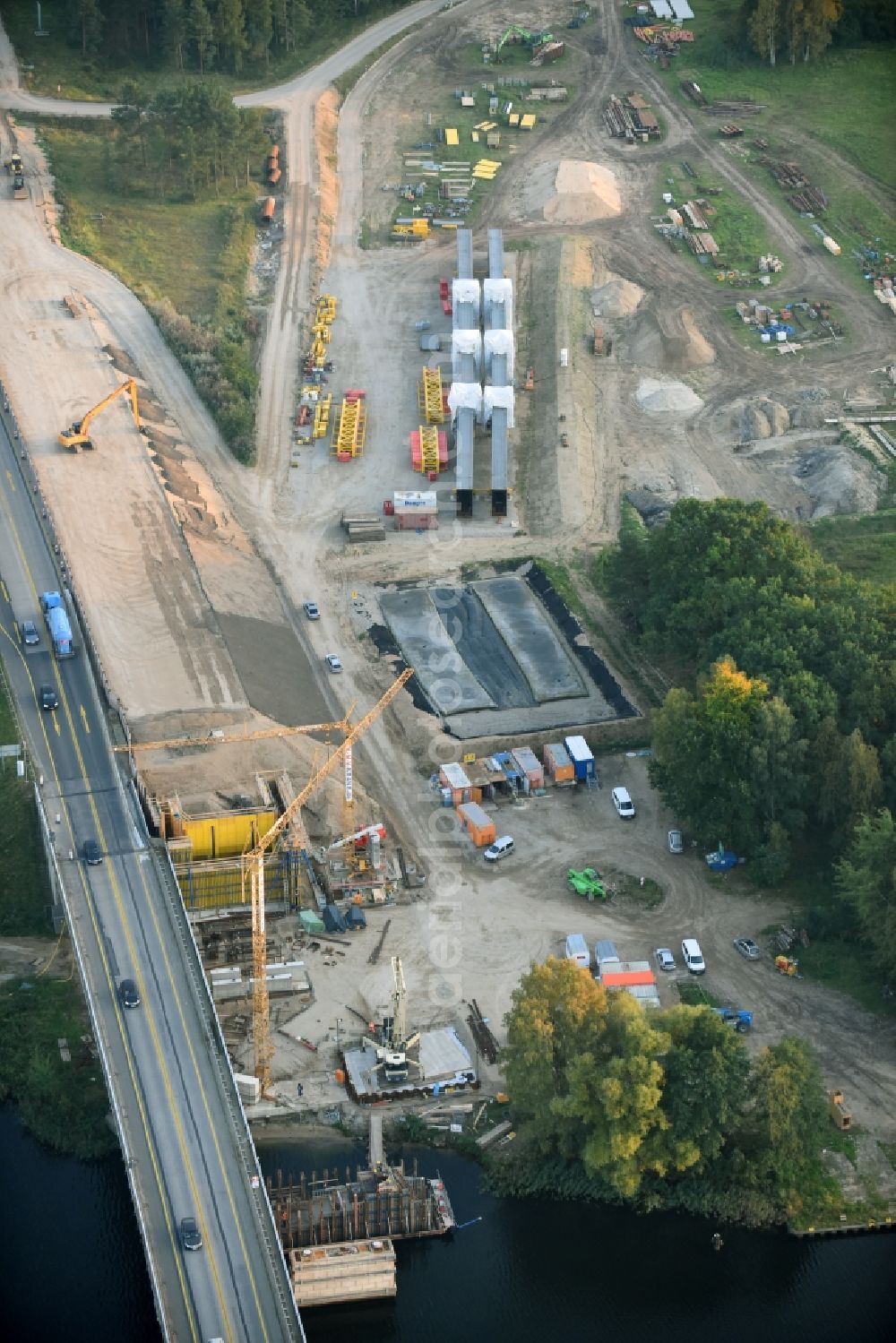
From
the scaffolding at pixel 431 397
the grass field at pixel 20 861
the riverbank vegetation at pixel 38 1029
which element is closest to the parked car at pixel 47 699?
the grass field at pixel 20 861

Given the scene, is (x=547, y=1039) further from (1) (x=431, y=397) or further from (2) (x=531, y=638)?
(1) (x=431, y=397)

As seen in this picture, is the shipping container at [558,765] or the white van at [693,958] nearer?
the white van at [693,958]

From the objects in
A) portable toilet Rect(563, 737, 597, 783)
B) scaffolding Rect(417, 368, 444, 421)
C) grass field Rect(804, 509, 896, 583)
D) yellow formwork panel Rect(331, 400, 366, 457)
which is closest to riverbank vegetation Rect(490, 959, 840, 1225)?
portable toilet Rect(563, 737, 597, 783)

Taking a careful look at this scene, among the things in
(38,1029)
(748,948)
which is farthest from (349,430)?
(38,1029)

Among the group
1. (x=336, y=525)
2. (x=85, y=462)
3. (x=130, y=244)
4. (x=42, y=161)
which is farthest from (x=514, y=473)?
(x=42, y=161)

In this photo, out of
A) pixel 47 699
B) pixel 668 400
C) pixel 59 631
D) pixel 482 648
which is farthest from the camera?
pixel 668 400

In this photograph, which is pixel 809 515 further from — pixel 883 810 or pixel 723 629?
pixel 883 810

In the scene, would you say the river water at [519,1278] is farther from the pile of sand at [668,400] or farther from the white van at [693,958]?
the pile of sand at [668,400]
